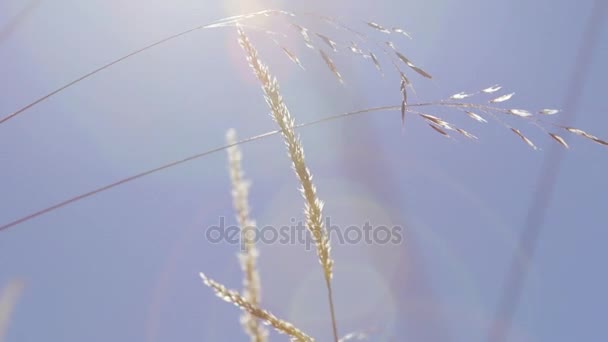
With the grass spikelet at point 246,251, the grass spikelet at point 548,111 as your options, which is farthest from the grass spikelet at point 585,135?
the grass spikelet at point 246,251

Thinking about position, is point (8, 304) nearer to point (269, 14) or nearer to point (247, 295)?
point (247, 295)

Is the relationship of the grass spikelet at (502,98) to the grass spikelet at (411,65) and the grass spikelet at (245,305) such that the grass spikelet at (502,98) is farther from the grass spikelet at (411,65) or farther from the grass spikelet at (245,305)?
the grass spikelet at (245,305)

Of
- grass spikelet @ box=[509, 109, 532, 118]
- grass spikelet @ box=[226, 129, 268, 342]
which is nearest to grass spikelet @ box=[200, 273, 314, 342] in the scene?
grass spikelet @ box=[226, 129, 268, 342]

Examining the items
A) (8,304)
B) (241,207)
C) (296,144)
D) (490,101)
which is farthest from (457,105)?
(8,304)

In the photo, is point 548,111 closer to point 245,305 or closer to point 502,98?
point 502,98

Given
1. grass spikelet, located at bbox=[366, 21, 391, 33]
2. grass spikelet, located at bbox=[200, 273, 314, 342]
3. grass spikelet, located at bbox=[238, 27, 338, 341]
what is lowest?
grass spikelet, located at bbox=[200, 273, 314, 342]

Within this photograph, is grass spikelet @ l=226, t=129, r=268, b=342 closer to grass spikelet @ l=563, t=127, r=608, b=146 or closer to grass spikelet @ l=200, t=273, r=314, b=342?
grass spikelet @ l=200, t=273, r=314, b=342

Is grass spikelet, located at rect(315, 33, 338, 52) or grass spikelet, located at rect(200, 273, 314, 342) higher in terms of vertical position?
grass spikelet, located at rect(315, 33, 338, 52)

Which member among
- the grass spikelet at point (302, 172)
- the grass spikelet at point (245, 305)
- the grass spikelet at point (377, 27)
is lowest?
the grass spikelet at point (245, 305)
